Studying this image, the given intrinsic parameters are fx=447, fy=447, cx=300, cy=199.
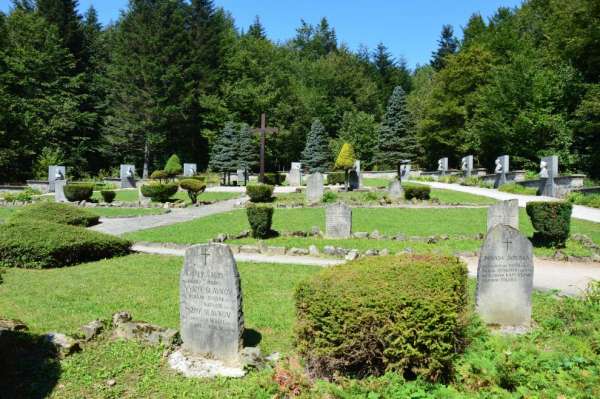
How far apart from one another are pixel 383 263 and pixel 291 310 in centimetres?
278

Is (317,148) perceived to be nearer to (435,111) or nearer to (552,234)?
(435,111)

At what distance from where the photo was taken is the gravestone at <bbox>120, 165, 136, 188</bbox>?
39594 mm

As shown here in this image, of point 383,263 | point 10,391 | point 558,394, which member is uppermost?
point 383,263

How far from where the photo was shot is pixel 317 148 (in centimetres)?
5062

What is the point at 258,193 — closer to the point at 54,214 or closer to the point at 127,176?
the point at 54,214

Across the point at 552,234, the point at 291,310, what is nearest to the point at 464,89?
the point at 552,234

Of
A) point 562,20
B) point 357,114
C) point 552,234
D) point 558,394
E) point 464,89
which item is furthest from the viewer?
point 357,114

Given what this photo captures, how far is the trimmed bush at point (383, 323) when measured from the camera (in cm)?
475

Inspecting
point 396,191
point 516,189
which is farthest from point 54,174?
point 516,189

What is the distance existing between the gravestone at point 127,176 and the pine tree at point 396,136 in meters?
22.0

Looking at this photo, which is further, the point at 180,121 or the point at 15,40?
the point at 180,121

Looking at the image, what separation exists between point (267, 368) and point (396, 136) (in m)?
36.1

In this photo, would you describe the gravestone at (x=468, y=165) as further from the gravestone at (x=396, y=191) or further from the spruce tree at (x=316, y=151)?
the gravestone at (x=396, y=191)

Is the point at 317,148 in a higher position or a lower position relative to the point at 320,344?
higher
